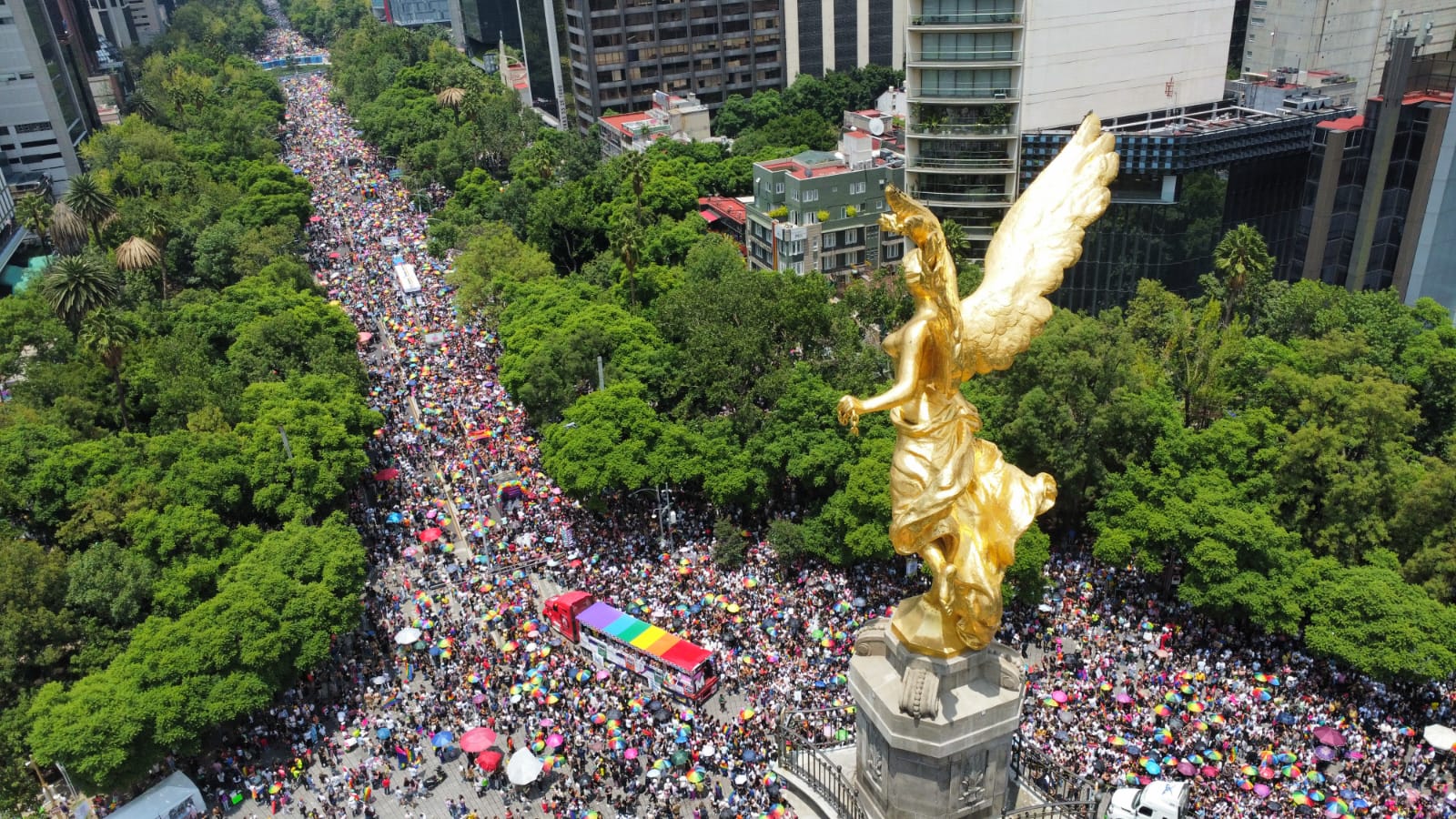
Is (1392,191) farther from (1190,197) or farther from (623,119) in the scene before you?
(623,119)

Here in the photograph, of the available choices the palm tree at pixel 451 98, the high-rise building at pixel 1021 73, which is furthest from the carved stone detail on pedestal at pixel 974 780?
the palm tree at pixel 451 98

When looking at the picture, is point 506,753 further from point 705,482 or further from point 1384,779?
point 1384,779

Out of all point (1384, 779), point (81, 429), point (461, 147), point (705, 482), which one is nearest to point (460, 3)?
point (461, 147)

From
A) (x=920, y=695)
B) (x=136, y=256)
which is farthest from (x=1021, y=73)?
(x=136, y=256)

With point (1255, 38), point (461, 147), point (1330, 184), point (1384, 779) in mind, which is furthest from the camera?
point (461, 147)

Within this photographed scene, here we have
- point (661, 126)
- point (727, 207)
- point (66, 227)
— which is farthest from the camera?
point (661, 126)

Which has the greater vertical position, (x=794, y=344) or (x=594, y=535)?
(x=794, y=344)

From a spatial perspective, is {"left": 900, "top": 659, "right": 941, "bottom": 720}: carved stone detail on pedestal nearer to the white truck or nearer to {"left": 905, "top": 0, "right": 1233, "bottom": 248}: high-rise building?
the white truck
